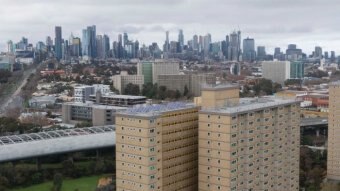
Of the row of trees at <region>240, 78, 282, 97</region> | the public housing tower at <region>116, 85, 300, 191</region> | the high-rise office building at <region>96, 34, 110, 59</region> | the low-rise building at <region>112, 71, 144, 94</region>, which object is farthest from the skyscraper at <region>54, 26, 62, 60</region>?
the public housing tower at <region>116, 85, 300, 191</region>

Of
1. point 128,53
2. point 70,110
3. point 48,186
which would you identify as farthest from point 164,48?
point 48,186

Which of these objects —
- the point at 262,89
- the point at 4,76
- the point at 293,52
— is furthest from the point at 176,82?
the point at 293,52

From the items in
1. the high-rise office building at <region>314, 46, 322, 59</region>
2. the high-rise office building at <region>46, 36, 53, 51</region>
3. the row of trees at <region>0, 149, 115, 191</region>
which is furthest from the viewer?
the high-rise office building at <region>314, 46, 322, 59</region>

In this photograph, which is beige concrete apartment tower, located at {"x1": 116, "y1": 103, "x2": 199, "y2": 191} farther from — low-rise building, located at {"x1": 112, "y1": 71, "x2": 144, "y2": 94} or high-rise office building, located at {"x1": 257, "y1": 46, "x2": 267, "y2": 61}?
high-rise office building, located at {"x1": 257, "y1": 46, "x2": 267, "y2": 61}

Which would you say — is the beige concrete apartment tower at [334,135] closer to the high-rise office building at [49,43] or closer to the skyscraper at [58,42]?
the skyscraper at [58,42]

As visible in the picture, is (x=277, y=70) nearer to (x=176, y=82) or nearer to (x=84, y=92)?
(x=176, y=82)

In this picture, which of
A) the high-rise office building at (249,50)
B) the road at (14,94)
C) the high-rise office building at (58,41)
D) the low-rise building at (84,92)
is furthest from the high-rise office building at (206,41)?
the low-rise building at (84,92)
